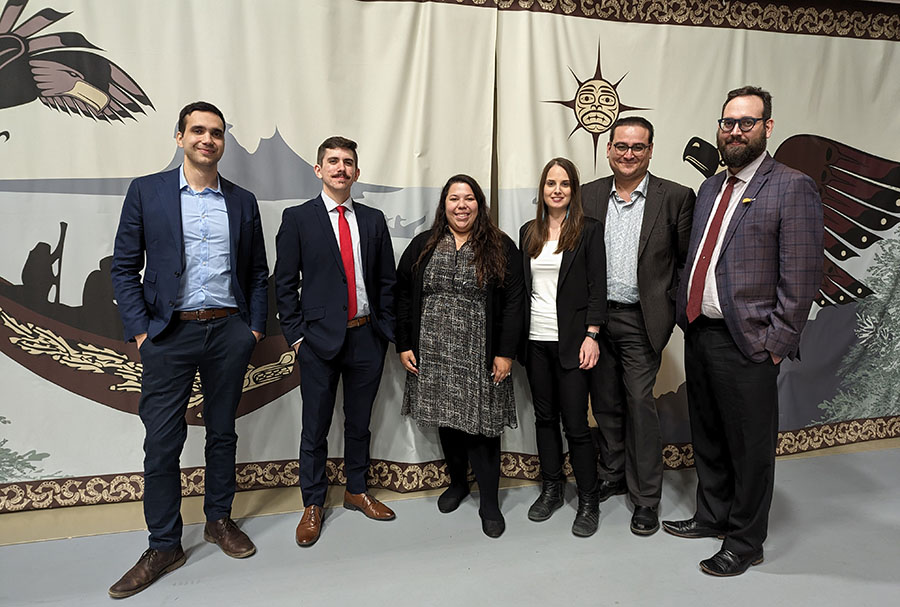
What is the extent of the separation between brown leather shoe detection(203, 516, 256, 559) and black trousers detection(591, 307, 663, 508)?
68.6 inches

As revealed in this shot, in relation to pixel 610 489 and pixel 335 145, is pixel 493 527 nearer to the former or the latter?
pixel 610 489

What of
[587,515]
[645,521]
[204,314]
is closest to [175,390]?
[204,314]

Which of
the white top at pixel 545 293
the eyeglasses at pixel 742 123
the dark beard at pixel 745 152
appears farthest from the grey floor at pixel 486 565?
the eyeglasses at pixel 742 123

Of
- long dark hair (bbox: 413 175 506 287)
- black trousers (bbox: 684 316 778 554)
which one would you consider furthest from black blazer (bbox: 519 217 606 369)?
black trousers (bbox: 684 316 778 554)

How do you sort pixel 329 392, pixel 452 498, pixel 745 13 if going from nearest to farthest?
pixel 329 392 → pixel 452 498 → pixel 745 13

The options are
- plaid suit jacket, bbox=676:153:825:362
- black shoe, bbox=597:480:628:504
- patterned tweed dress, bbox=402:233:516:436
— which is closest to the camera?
plaid suit jacket, bbox=676:153:825:362

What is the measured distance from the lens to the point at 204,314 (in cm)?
227

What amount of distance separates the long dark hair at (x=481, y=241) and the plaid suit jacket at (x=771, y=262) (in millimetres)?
921

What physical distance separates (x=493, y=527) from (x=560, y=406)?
0.64 m

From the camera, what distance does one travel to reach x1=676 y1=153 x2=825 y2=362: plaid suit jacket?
2.08 meters

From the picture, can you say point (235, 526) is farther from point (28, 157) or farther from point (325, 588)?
point (28, 157)

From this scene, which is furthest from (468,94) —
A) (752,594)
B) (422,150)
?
(752,594)

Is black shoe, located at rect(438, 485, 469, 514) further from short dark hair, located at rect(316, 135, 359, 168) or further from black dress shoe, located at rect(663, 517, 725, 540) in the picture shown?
short dark hair, located at rect(316, 135, 359, 168)

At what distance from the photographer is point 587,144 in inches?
122
